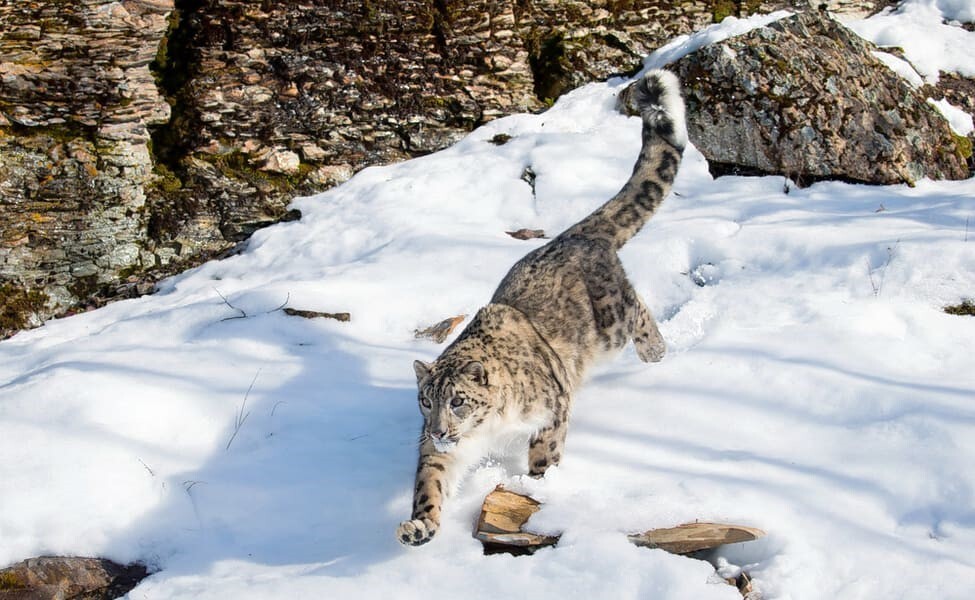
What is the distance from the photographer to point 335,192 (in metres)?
10.4

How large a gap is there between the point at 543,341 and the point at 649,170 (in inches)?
Result: 75.9

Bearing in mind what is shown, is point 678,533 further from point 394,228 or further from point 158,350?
point 394,228

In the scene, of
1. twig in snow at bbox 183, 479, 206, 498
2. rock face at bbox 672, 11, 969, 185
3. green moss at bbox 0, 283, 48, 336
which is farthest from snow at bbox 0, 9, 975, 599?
green moss at bbox 0, 283, 48, 336

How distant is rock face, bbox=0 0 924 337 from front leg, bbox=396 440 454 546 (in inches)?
247

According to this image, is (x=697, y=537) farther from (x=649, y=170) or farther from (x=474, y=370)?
(x=649, y=170)

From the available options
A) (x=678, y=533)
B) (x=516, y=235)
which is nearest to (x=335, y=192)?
(x=516, y=235)

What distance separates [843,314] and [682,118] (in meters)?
1.97

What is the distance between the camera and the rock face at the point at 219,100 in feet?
31.7

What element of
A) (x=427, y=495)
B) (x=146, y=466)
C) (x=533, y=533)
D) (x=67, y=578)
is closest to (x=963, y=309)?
(x=533, y=533)

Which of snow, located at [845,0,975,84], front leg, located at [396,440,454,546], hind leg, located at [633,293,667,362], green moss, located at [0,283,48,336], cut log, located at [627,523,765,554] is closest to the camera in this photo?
cut log, located at [627,523,765,554]

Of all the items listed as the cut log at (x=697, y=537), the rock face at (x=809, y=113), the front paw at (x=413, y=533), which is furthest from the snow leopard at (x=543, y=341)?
the rock face at (x=809, y=113)

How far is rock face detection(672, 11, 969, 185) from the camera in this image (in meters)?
9.27

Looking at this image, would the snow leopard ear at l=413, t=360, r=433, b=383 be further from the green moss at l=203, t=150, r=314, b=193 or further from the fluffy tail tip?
the green moss at l=203, t=150, r=314, b=193

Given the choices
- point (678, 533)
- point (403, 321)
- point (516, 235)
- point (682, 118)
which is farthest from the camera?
point (516, 235)
